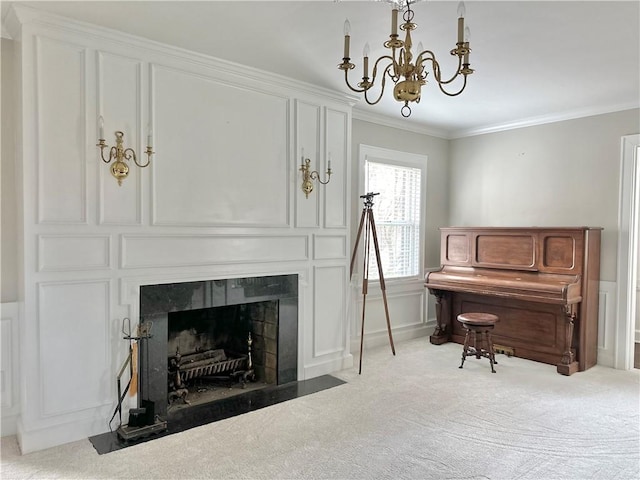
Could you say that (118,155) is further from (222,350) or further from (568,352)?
(568,352)

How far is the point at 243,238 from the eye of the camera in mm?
3764

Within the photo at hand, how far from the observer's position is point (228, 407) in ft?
11.5

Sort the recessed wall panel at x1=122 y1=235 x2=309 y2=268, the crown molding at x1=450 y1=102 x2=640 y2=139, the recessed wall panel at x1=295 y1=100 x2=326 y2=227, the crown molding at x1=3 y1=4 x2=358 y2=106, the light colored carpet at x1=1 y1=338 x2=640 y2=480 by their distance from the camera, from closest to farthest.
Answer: the light colored carpet at x1=1 y1=338 x2=640 y2=480 → the crown molding at x1=3 y1=4 x2=358 y2=106 → the recessed wall panel at x1=122 y1=235 x2=309 y2=268 → the recessed wall panel at x1=295 y1=100 x2=326 y2=227 → the crown molding at x1=450 y1=102 x2=640 y2=139

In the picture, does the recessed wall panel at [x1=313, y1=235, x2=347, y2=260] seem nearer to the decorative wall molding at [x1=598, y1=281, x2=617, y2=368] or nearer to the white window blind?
the white window blind

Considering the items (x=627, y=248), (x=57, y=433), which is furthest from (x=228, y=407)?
(x=627, y=248)

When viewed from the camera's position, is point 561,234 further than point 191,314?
Yes

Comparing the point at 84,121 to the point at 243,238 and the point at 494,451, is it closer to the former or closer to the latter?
the point at 243,238

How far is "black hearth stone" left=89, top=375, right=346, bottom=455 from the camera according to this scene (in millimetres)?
2951

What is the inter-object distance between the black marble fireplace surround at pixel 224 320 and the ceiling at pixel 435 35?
176cm

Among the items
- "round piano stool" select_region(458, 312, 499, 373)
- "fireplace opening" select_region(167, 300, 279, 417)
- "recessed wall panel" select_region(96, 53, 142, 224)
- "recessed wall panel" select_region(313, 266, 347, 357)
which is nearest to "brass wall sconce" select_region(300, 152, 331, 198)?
"recessed wall panel" select_region(313, 266, 347, 357)

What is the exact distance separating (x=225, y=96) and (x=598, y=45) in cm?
273

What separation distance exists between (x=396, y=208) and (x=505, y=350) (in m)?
2.03

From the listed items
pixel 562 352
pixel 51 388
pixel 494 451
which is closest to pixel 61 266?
pixel 51 388

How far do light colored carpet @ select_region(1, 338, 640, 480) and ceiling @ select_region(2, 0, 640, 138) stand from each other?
2.67 m
